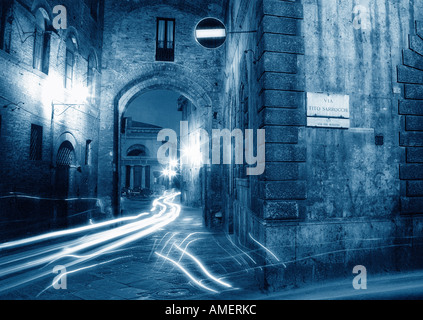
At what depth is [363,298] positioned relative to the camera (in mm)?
4301

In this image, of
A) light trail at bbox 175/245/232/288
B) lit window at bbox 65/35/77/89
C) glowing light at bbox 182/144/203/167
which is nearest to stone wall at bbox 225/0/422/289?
light trail at bbox 175/245/232/288

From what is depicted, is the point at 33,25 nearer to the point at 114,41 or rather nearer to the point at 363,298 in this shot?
the point at 114,41

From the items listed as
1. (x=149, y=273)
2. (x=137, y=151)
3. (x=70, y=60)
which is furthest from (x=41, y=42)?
(x=137, y=151)

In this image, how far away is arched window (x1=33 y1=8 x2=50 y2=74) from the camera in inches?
361

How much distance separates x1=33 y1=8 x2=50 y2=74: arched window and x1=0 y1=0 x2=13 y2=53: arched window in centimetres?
A: 120

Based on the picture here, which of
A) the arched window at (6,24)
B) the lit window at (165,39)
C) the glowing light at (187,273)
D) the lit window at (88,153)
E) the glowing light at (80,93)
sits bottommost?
the glowing light at (187,273)

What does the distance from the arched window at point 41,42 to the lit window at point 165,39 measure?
460 centimetres

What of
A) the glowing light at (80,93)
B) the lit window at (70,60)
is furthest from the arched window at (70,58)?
the glowing light at (80,93)

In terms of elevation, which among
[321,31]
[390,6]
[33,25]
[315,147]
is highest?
[33,25]

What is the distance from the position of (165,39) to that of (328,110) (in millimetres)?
10608

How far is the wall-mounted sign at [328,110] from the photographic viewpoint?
16.8 ft

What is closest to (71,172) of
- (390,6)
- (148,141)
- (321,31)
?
(321,31)

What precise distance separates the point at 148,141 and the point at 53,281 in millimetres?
31528

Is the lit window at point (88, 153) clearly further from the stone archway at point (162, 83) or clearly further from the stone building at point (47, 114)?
the stone archway at point (162, 83)
